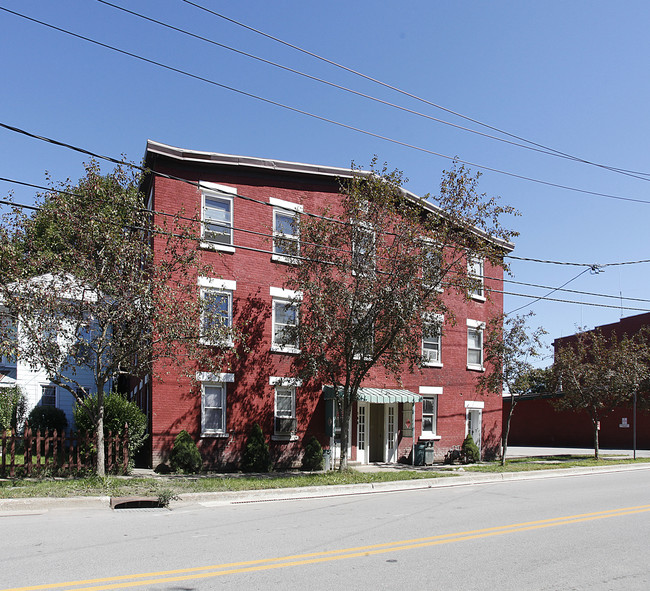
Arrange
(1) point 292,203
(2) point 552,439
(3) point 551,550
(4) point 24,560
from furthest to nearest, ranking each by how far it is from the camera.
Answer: (2) point 552,439
(1) point 292,203
(3) point 551,550
(4) point 24,560

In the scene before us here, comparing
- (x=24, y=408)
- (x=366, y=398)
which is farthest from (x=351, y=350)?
(x=24, y=408)

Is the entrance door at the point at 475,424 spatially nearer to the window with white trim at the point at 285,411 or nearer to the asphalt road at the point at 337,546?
the window with white trim at the point at 285,411

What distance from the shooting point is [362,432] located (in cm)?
2339

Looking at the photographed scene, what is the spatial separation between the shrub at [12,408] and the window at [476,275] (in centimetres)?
1814

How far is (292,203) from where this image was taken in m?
21.9

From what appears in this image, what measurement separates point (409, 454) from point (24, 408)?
16979 millimetres

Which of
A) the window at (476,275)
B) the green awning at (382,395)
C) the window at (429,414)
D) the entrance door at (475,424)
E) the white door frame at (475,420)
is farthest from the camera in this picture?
the entrance door at (475,424)

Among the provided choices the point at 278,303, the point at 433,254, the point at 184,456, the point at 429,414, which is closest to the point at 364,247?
the point at 433,254

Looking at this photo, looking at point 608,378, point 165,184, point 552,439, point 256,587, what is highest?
point 165,184

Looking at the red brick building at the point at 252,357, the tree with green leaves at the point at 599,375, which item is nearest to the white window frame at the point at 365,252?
the red brick building at the point at 252,357

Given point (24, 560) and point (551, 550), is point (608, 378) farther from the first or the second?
point (24, 560)

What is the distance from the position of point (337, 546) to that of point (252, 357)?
1247 cm

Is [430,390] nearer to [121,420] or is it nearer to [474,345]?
[474,345]

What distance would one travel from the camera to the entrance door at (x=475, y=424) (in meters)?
27.2
